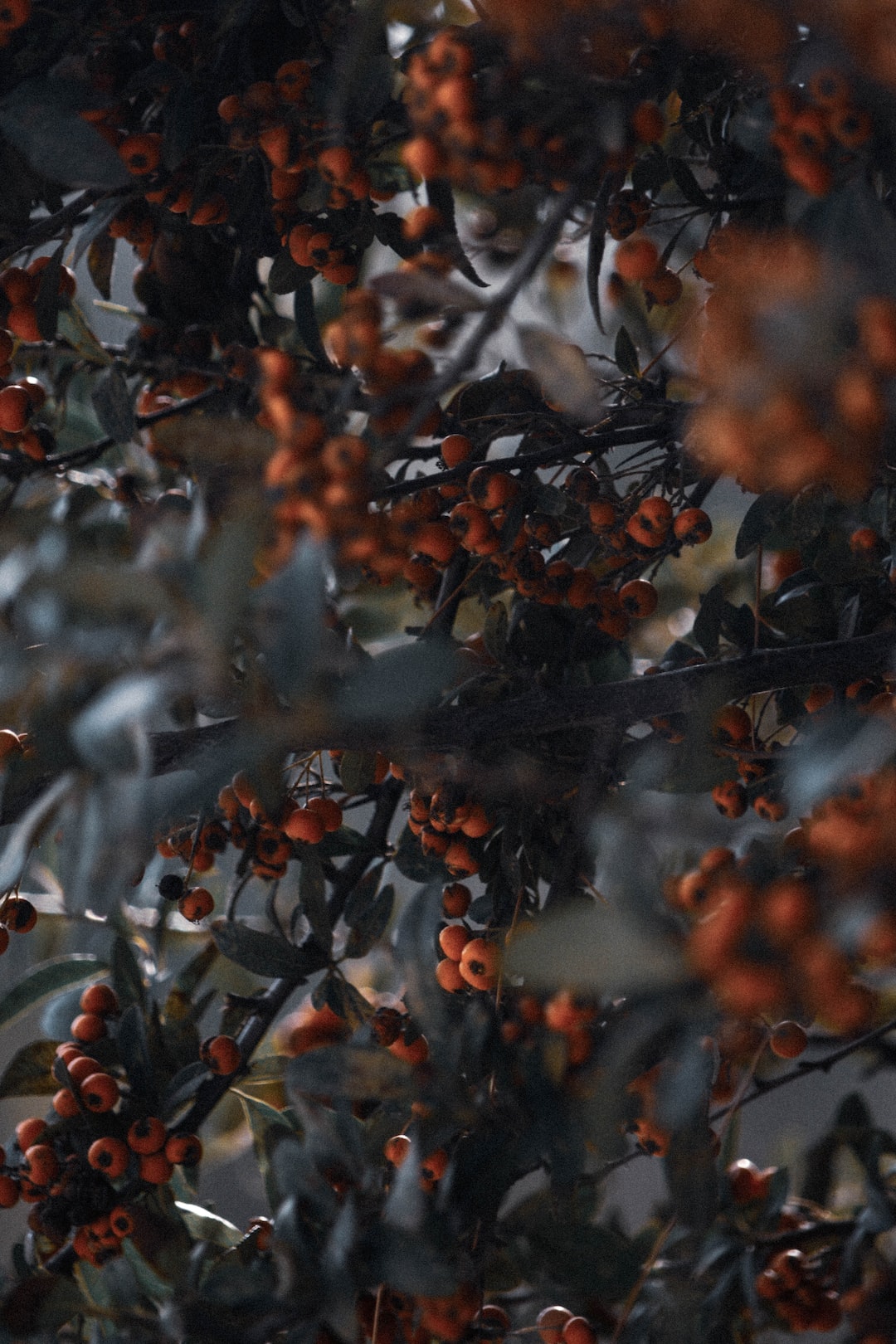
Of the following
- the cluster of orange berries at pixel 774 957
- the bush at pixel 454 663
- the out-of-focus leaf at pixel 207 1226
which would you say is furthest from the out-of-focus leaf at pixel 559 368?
the out-of-focus leaf at pixel 207 1226

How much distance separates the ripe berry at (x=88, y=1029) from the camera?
81cm

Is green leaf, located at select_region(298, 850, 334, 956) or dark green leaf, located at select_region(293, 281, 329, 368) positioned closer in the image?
green leaf, located at select_region(298, 850, 334, 956)

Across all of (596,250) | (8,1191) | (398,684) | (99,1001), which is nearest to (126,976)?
(99,1001)

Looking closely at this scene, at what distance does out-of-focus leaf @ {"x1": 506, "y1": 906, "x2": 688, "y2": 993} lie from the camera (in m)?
0.39

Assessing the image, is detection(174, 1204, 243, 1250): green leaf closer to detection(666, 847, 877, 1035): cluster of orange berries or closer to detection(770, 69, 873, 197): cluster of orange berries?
detection(666, 847, 877, 1035): cluster of orange berries

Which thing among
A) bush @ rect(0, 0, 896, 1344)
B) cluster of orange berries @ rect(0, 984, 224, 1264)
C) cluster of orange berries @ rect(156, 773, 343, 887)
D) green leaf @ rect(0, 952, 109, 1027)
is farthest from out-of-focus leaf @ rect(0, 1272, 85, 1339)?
green leaf @ rect(0, 952, 109, 1027)

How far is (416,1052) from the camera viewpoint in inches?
27.5

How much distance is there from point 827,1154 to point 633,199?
0.68 metres

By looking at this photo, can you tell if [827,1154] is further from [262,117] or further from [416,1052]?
[262,117]

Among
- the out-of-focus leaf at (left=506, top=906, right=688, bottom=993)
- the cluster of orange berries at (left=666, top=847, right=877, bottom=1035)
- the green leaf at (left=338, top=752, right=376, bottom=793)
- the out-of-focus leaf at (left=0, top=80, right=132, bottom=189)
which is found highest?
the out-of-focus leaf at (left=0, top=80, right=132, bottom=189)

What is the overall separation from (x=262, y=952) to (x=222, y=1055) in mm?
75

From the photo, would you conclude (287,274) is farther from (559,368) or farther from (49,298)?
(559,368)

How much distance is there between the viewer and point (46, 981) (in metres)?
0.91

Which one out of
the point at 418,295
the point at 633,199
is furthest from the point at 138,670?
the point at 633,199
